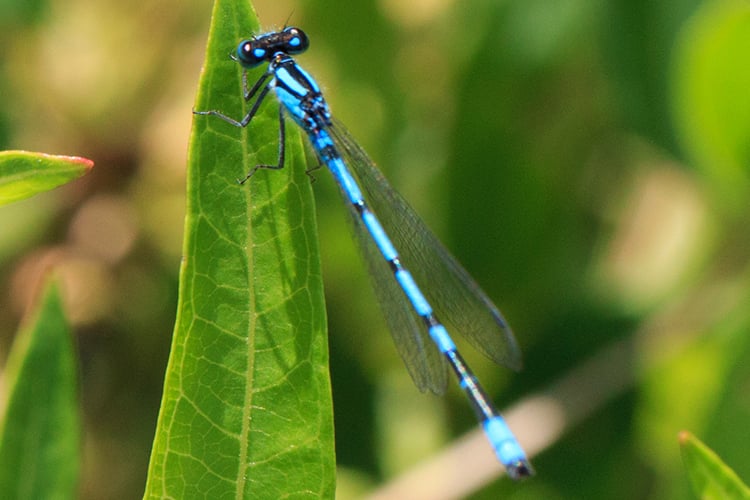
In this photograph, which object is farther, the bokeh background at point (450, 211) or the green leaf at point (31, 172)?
the bokeh background at point (450, 211)

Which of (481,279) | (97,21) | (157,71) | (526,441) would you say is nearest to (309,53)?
(157,71)

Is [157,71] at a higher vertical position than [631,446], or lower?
higher

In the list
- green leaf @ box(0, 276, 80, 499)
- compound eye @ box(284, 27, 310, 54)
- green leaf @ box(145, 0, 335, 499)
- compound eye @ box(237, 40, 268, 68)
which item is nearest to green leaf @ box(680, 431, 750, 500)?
green leaf @ box(145, 0, 335, 499)

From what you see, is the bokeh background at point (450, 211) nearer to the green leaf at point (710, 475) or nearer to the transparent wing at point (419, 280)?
the transparent wing at point (419, 280)

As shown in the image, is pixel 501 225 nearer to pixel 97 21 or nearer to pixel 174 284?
pixel 174 284

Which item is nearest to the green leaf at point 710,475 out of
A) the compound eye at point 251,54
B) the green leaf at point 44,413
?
the compound eye at point 251,54
